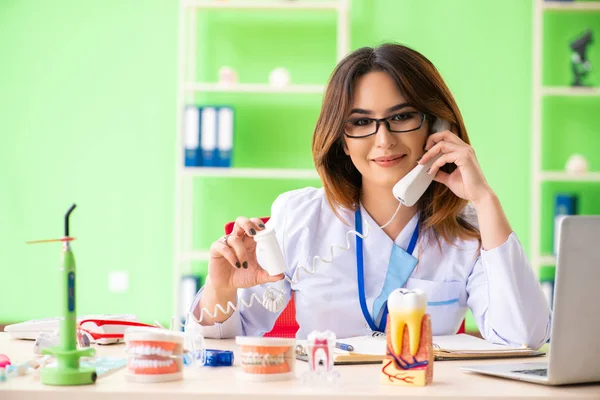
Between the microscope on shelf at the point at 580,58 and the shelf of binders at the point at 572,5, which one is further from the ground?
the shelf of binders at the point at 572,5

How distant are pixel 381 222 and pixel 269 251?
0.60 metres

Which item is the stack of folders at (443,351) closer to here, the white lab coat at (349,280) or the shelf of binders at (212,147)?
the white lab coat at (349,280)

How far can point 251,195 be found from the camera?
4.52 meters

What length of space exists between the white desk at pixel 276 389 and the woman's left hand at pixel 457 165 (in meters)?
0.58

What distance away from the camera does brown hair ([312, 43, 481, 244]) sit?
1.92 metres

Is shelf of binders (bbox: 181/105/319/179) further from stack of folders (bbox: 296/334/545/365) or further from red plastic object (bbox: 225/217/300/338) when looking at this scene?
stack of folders (bbox: 296/334/545/365)

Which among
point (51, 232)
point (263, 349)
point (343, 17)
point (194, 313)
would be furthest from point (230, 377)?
point (51, 232)

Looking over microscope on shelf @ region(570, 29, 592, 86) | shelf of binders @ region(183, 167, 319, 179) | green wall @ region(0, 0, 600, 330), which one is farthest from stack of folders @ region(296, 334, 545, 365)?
microscope on shelf @ region(570, 29, 592, 86)

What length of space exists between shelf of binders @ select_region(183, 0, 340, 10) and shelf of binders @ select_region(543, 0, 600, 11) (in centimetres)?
117

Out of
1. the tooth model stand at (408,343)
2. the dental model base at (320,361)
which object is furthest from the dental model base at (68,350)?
the tooth model stand at (408,343)

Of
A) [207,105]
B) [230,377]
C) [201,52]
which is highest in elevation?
[201,52]

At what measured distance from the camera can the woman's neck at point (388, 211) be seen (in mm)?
2008

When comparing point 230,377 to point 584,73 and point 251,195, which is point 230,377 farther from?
point 584,73

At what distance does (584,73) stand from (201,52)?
219cm
